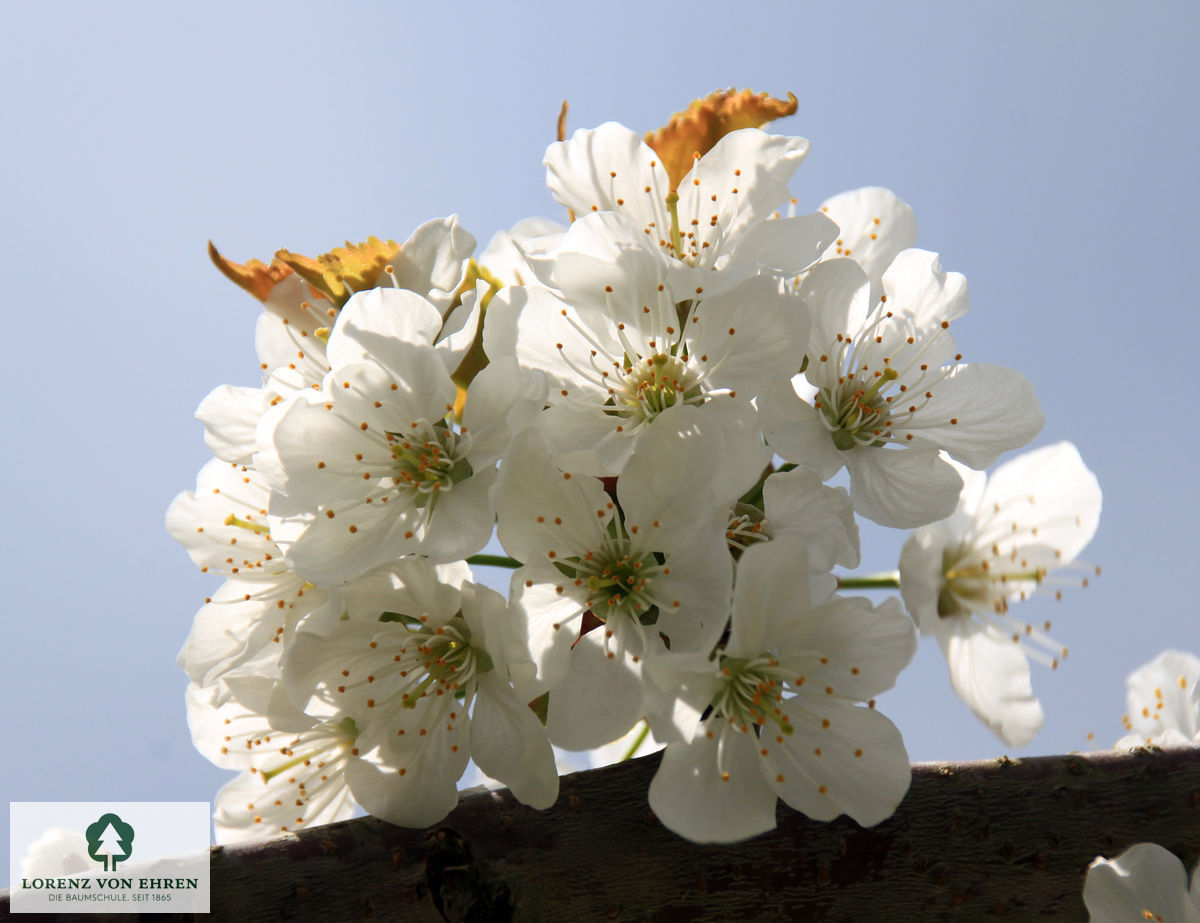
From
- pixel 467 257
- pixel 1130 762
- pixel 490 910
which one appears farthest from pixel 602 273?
pixel 1130 762

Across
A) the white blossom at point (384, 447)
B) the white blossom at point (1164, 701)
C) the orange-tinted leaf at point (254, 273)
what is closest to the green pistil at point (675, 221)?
the white blossom at point (384, 447)

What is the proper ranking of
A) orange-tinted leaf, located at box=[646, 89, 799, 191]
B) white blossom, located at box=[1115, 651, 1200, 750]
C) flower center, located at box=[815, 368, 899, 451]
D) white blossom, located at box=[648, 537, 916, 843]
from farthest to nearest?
white blossom, located at box=[1115, 651, 1200, 750]
orange-tinted leaf, located at box=[646, 89, 799, 191]
flower center, located at box=[815, 368, 899, 451]
white blossom, located at box=[648, 537, 916, 843]

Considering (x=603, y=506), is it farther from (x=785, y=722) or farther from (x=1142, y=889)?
(x=1142, y=889)

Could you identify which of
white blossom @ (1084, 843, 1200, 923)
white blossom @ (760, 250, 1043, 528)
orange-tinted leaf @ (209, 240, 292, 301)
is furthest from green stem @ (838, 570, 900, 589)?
orange-tinted leaf @ (209, 240, 292, 301)

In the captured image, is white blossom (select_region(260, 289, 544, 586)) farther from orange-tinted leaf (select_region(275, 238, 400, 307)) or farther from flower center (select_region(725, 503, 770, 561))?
→ flower center (select_region(725, 503, 770, 561))

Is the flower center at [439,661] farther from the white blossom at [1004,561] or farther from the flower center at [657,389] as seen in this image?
the white blossom at [1004,561]

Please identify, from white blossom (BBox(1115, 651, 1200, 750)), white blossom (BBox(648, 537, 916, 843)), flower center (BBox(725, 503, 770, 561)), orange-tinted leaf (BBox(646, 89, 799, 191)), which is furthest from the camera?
white blossom (BBox(1115, 651, 1200, 750))

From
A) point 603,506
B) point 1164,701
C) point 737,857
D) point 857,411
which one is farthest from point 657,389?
point 1164,701
